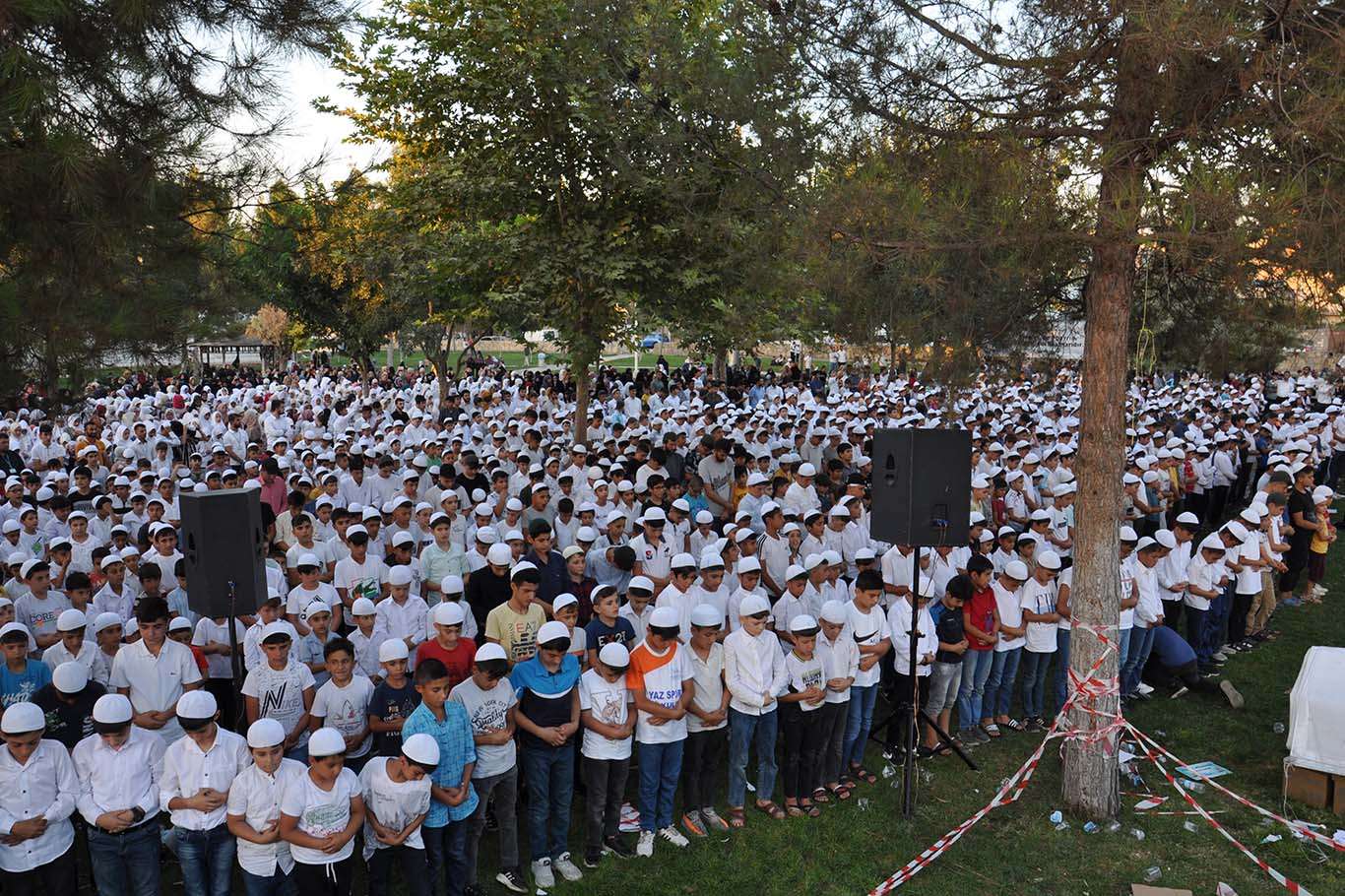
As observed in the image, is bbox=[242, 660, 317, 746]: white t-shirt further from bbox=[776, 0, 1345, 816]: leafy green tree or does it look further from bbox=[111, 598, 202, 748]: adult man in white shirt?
bbox=[776, 0, 1345, 816]: leafy green tree

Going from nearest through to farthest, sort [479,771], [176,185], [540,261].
A: 1. [479,771]
2. [176,185]
3. [540,261]

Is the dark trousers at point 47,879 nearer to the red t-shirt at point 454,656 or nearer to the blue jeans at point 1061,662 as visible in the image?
the red t-shirt at point 454,656

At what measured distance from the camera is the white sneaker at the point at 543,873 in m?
5.97

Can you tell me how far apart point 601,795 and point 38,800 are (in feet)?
10.3

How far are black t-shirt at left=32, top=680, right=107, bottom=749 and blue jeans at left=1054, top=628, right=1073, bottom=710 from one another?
757cm

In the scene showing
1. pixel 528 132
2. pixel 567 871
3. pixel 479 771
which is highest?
pixel 528 132

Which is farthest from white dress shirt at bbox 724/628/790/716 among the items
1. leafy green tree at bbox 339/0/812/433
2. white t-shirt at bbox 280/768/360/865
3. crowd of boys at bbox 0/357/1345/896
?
leafy green tree at bbox 339/0/812/433

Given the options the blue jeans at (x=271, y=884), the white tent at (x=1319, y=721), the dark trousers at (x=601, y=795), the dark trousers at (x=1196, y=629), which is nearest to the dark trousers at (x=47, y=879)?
the blue jeans at (x=271, y=884)

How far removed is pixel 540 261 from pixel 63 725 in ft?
24.4

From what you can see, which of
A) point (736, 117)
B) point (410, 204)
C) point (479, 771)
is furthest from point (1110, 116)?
point (410, 204)

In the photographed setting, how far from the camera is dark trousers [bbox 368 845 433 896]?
537cm

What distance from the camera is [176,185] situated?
20.5 ft

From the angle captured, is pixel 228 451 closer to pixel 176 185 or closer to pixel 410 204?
pixel 410 204

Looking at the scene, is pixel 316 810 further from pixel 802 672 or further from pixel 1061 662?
pixel 1061 662
